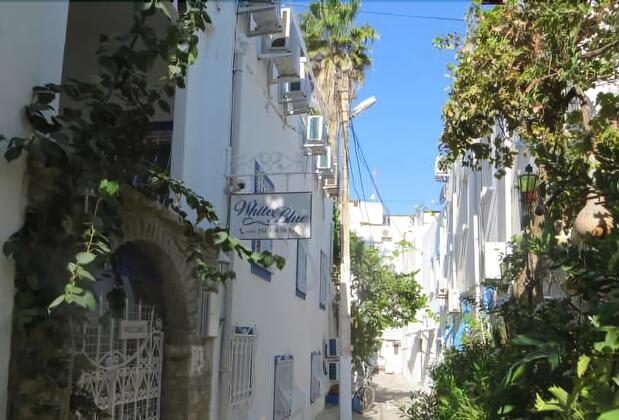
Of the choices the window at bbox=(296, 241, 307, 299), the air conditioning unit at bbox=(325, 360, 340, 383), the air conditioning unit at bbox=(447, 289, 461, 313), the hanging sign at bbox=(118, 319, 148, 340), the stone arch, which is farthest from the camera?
the air conditioning unit at bbox=(325, 360, 340, 383)

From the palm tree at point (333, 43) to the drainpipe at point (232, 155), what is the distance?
865 centimetres

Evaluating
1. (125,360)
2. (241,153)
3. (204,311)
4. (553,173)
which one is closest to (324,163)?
(241,153)

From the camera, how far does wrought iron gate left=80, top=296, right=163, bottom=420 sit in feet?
18.3

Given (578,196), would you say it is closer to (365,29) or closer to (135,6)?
(135,6)

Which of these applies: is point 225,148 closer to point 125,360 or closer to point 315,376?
point 125,360

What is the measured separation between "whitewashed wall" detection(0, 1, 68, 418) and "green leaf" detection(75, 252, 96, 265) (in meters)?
0.50

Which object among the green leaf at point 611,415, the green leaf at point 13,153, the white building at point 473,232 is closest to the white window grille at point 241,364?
the white building at point 473,232

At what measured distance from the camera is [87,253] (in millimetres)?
4047

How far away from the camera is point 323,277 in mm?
19984

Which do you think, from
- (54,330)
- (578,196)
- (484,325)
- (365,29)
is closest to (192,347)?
(54,330)

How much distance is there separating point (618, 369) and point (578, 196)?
4.89 ft

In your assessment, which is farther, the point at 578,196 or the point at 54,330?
the point at 578,196

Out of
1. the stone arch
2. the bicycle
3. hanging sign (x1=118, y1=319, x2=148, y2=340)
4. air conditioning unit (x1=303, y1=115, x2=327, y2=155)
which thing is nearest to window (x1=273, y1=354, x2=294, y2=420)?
the stone arch

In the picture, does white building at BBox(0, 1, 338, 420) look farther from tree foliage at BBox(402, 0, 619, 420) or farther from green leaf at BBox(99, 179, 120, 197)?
tree foliage at BBox(402, 0, 619, 420)
